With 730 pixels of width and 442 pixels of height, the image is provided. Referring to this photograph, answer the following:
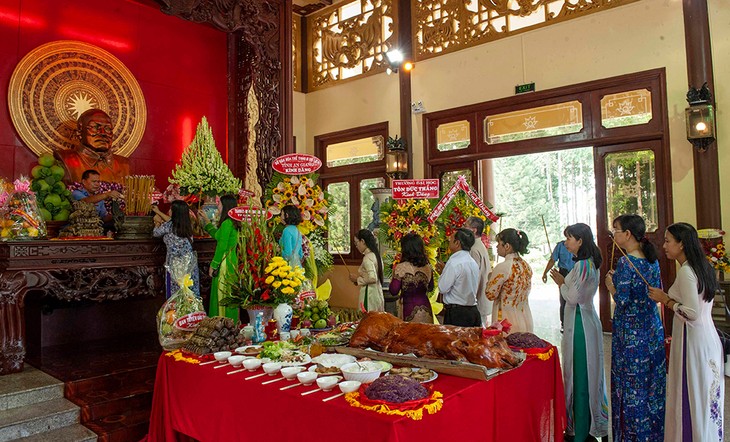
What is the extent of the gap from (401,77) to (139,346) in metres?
5.37

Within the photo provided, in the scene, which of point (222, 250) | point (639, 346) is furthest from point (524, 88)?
point (639, 346)

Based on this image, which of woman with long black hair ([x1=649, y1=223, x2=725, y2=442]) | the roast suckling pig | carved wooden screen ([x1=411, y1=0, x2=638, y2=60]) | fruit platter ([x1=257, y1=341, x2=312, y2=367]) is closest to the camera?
the roast suckling pig

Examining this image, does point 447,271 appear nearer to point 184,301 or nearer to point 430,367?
point 430,367

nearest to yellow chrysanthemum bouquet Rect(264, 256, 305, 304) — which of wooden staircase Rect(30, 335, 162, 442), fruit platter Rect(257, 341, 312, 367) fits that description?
fruit platter Rect(257, 341, 312, 367)

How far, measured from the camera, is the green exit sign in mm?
6693

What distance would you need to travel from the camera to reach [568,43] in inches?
254

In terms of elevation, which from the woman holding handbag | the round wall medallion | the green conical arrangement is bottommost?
the woman holding handbag

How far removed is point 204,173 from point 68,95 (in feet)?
5.48

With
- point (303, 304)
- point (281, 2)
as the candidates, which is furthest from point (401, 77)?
point (303, 304)

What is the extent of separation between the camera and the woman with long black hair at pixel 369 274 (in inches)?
184

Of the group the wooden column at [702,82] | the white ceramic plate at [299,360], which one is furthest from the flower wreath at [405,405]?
the wooden column at [702,82]

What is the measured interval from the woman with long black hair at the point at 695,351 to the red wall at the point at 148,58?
193 inches

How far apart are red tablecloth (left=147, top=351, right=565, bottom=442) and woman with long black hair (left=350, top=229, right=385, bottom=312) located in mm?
2206

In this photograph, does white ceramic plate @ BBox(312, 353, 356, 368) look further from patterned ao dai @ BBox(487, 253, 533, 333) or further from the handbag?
the handbag
